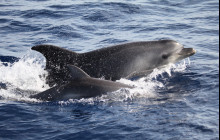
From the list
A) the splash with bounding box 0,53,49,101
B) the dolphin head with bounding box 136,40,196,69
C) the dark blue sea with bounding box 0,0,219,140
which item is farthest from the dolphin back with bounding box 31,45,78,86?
the dolphin head with bounding box 136,40,196,69

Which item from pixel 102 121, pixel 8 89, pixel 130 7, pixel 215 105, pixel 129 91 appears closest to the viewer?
pixel 102 121

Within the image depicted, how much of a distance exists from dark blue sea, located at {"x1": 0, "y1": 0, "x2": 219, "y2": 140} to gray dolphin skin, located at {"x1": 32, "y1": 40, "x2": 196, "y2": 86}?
41 cm

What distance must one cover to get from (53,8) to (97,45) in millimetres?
8361

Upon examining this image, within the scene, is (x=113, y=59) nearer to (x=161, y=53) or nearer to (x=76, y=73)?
(x=161, y=53)

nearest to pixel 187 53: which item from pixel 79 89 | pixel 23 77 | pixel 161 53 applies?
pixel 161 53

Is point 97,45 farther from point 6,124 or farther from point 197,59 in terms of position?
point 6,124

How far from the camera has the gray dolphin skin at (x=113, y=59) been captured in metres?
12.3

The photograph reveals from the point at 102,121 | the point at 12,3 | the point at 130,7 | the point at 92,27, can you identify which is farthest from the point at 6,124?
the point at 12,3

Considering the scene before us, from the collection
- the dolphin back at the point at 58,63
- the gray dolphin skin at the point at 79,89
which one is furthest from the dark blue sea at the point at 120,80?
the dolphin back at the point at 58,63

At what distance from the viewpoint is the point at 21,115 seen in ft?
33.8

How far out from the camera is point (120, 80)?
12648 mm

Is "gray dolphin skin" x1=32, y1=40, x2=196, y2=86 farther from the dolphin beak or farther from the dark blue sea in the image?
the dark blue sea

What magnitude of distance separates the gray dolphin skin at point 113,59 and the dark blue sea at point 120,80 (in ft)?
1.33

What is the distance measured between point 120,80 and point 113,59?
75 centimetres
